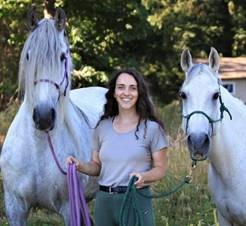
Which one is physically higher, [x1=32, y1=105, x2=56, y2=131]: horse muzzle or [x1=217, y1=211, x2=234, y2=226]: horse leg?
[x1=32, y1=105, x2=56, y2=131]: horse muzzle

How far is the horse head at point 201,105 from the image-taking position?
12.7 ft

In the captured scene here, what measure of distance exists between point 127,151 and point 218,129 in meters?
1.01

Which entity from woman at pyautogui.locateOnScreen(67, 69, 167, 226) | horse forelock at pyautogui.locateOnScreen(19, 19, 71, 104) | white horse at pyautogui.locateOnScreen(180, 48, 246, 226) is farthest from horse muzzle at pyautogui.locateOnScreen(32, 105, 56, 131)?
white horse at pyautogui.locateOnScreen(180, 48, 246, 226)

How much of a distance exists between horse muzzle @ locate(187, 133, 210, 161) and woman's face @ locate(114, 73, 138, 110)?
0.51m

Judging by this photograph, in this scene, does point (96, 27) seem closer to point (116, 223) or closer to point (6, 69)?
point (6, 69)

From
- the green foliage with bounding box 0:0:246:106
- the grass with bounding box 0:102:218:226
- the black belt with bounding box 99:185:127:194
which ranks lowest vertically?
the grass with bounding box 0:102:218:226

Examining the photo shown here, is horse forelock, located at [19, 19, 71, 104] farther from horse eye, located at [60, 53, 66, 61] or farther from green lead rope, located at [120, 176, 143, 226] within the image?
green lead rope, located at [120, 176, 143, 226]

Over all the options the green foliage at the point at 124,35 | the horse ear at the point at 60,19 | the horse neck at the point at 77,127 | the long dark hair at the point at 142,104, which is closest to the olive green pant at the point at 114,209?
the long dark hair at the point at 142,104

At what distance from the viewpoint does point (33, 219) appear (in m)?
6.46

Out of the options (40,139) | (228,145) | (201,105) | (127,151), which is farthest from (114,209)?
(228,145)

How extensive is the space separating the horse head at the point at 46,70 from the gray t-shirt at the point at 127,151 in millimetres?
532

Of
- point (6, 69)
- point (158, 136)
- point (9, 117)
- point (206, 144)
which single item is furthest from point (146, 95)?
point (6, 69)

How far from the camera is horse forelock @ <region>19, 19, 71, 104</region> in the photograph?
4055mm

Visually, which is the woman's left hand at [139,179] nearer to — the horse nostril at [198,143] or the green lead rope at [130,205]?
the green lead rope at [130,205]
